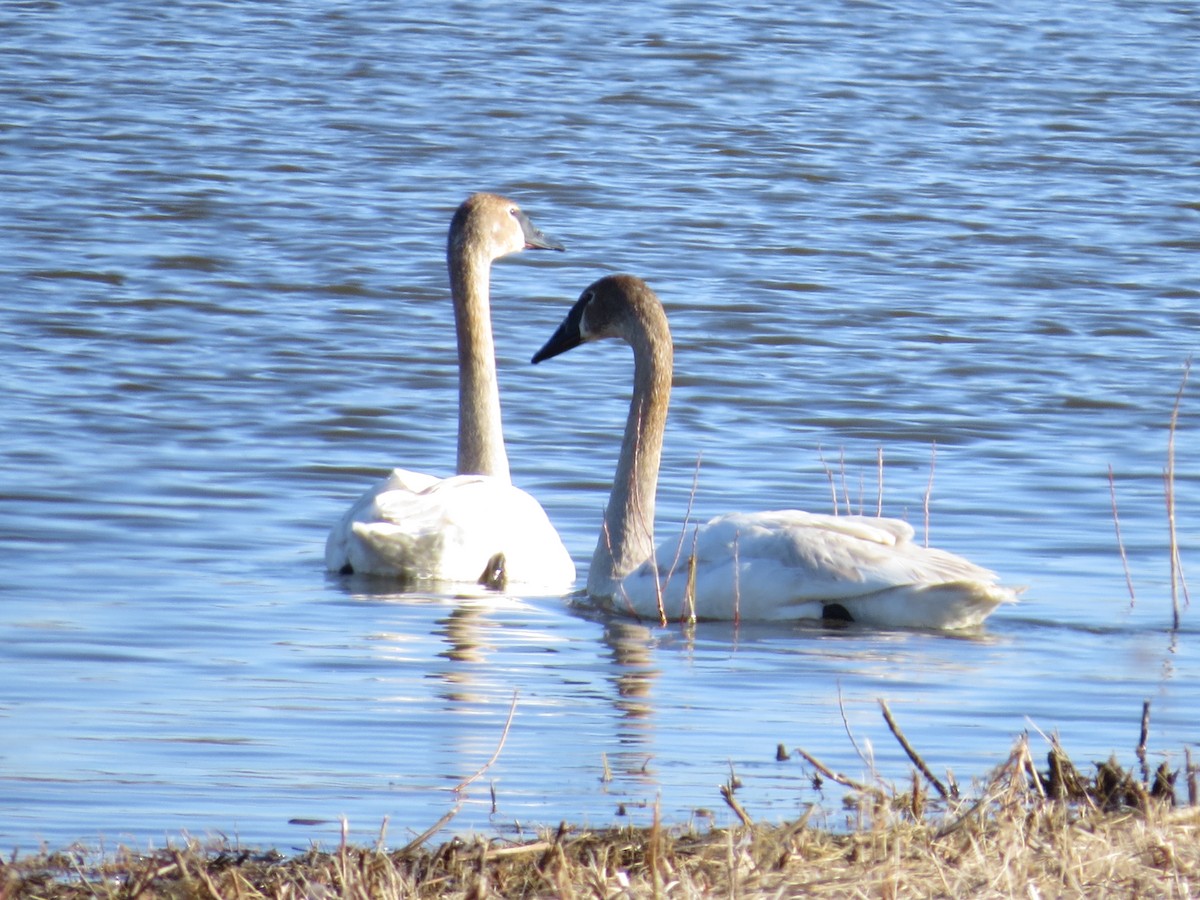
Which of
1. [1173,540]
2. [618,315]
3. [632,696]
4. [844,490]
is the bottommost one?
[844,490]

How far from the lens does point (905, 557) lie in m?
7.30

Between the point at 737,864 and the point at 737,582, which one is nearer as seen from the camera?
the point at 737,864

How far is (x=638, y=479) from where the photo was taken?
812cm

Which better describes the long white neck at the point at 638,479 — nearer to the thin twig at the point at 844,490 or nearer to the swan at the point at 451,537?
the swan at the point at 451,537

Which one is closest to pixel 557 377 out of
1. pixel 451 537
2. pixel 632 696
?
pixel 451 537

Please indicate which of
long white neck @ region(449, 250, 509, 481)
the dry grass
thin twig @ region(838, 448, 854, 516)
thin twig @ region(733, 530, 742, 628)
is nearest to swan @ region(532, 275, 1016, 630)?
thin twig @ region(733, 530, 742, 628)

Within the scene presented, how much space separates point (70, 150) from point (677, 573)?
11449 millimetres

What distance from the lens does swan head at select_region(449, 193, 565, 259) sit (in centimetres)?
985

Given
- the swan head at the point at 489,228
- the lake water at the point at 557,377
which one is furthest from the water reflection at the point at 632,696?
the swan head at the point at 489,228

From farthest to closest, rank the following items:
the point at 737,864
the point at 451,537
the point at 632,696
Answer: the point at 451,537, the point at 632,696, the point at 737,864

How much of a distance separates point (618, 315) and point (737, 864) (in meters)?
4.59

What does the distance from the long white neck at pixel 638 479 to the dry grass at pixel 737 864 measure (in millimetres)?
3352

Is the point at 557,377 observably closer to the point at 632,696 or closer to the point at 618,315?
the point at 618,315

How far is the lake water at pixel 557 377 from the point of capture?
18.5 feet
